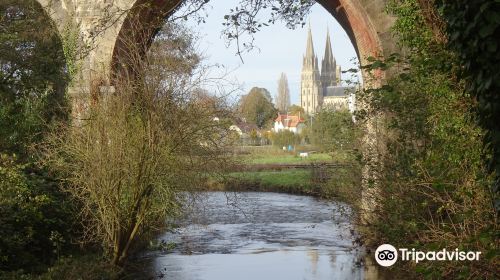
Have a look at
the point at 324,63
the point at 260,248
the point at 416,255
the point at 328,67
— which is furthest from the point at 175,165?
the point at 324,63

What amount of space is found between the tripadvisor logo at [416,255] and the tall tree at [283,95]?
74.7 m

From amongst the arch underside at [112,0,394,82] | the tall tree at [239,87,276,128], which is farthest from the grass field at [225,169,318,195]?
the tall tree at [239,87,276,128]

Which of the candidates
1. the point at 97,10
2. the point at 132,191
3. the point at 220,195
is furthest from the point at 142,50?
the point at 220,195

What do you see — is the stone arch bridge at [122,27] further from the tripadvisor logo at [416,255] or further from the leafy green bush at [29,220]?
the leafy green bush at [29,220]

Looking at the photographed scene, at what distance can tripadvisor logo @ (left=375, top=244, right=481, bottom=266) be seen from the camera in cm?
546

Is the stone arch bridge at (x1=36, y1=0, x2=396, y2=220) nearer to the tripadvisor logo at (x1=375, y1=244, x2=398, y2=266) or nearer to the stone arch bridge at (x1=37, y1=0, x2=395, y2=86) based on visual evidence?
the stone arch bridge at (x1=37, y1=0, x2=395, y2=86)

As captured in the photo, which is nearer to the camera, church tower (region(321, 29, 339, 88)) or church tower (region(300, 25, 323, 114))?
church tower (region(300, 25, 323, 114))

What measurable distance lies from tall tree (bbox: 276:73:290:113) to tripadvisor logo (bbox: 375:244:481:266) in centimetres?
7470

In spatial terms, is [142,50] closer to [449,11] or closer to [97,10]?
[97,10]

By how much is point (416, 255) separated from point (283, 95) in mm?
79347

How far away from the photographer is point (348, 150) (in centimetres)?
997

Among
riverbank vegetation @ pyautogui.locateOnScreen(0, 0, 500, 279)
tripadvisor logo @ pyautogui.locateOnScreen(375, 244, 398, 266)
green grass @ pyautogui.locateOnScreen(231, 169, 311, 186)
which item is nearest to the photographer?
riverbank vegetation @ pyautogui.locateOnScreen(0, 0, 500, 279)

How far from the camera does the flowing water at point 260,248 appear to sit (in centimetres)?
939

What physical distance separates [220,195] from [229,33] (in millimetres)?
12620
